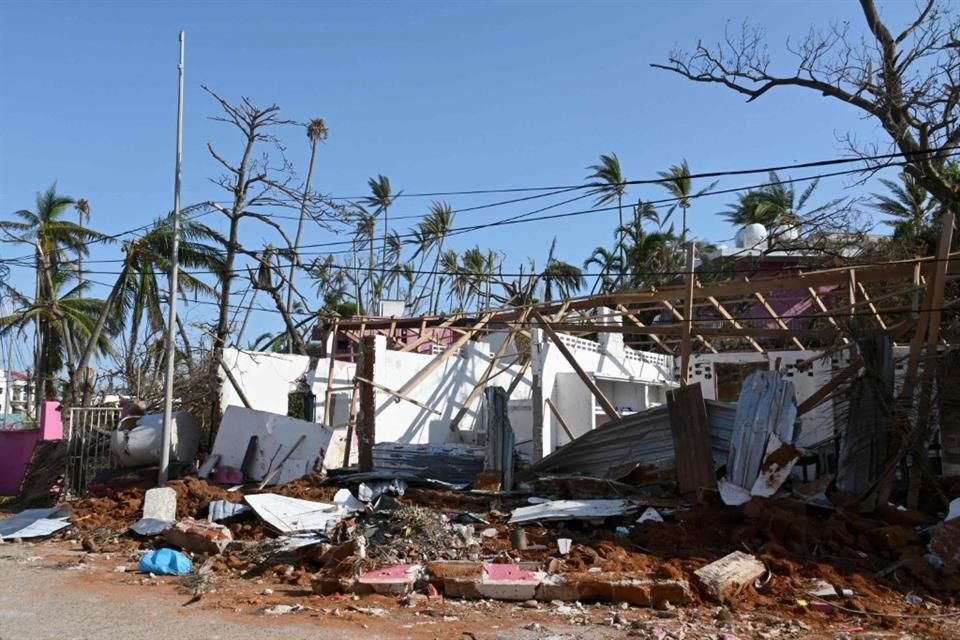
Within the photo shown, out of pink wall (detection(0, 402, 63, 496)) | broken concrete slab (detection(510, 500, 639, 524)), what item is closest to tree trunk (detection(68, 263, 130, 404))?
pink wall (detection(0, 402, 63, 496))

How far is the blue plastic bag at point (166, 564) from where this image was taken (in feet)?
36.9

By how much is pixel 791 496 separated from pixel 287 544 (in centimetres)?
687

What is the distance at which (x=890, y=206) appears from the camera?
2938 cm

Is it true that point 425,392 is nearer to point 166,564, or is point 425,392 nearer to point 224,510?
point 224,510

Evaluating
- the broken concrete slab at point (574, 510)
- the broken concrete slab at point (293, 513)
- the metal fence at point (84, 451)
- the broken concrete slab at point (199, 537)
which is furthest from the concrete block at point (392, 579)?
the metal fence at point (84, 451)

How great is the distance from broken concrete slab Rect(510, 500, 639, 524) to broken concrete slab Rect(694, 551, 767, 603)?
8.15 feet

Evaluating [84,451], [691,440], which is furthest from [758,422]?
[84,451]

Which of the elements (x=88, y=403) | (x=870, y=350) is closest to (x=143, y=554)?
(x=870, y=350)

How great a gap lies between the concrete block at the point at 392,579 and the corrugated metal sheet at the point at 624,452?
5.34 m

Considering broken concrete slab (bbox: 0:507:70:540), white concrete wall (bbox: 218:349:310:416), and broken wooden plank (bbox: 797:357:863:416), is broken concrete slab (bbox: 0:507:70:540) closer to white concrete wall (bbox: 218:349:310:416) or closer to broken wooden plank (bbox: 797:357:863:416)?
white concrete wall (bbox: 218:349:310:416)

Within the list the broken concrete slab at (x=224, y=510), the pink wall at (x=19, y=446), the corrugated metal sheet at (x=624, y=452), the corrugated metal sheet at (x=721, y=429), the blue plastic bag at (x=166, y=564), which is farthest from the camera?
the pink wall at (x=19, y=446)

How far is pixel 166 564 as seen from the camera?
37.1 feet

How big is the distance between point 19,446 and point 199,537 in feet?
42.9

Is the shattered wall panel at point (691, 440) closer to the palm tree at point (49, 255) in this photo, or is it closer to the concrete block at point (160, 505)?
the concrete block at point (160, 505)
